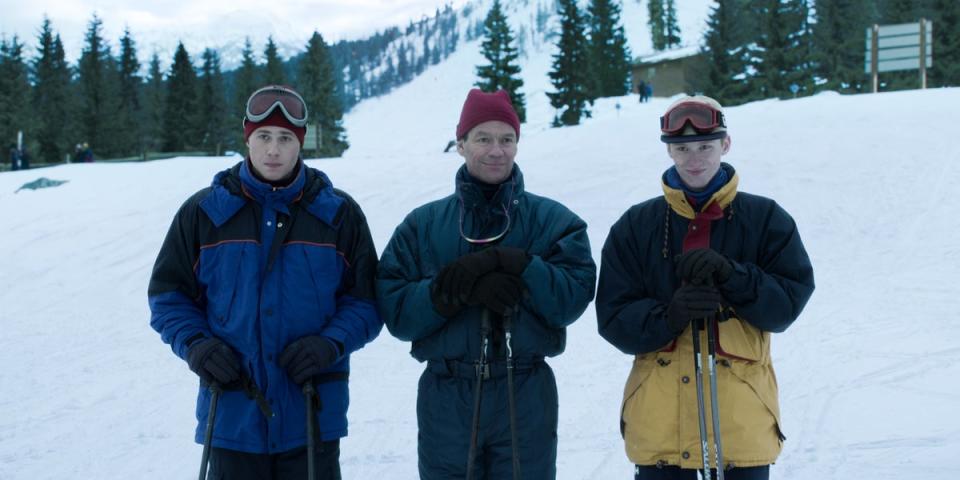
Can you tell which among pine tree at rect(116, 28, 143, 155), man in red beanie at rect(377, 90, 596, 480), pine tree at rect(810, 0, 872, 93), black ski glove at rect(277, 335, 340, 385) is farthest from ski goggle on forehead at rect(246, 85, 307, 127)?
pine tree at rect(116, 28, 143, 155)

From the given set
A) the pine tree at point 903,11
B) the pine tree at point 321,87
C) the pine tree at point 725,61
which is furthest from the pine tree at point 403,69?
the pine tree at point 903,11

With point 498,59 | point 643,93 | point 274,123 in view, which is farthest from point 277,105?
point 498,59

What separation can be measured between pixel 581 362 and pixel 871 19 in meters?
51.7

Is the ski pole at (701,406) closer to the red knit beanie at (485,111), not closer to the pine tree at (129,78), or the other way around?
the red knit beanie at (485,111)

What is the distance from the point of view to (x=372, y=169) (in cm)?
1747

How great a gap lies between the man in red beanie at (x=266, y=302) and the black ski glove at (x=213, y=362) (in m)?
0.02

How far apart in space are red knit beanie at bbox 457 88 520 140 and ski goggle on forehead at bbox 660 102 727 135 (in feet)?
1.99

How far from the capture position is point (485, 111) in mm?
3133

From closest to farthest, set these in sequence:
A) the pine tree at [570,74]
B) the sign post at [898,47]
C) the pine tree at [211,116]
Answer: the sign post at [898,47] < the pine tree at [570,74] < the pine tree at [211,116]

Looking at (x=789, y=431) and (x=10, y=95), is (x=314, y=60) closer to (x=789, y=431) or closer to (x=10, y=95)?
(x=10, y=95)

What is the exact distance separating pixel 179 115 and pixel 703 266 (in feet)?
166

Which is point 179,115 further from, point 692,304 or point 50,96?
point 692,304

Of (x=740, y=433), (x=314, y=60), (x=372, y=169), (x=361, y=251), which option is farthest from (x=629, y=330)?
(x=314, y=60)

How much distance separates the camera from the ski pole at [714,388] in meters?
2.79
